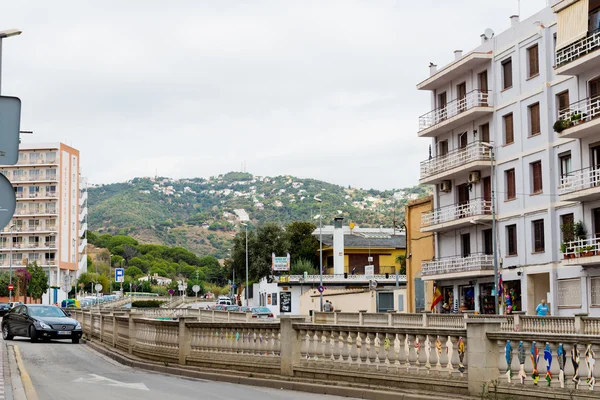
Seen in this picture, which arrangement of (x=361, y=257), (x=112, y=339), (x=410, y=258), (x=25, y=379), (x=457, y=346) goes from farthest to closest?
1. (x=361, y=257)
2. (x=410, y=258)
3. (x=112, y=339)
4. (x=25, y=379)
5. (x=457, y=346)

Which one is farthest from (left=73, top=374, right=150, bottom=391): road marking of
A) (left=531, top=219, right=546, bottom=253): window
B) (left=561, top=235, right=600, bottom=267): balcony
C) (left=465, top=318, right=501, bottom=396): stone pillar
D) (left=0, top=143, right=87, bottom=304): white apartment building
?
(left=0, top=143, right=87, bottom=304): white apartment building

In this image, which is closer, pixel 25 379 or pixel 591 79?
pixel 25 379

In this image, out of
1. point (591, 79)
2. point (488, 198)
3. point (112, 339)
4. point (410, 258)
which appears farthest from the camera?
point (410, 258)

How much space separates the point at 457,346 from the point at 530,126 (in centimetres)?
3219

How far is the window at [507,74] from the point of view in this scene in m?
45.5

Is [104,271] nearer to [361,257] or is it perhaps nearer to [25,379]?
[361,257]

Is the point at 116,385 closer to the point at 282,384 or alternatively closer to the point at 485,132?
the point at 282,384

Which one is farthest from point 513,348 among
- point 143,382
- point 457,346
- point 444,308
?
point 444,308

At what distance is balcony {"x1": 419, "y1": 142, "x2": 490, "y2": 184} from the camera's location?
47.3 meters

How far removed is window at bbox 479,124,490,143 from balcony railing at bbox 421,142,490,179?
631 millimetres

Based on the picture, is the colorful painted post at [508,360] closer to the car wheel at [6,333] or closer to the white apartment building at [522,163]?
the white apartment building at [522,163]

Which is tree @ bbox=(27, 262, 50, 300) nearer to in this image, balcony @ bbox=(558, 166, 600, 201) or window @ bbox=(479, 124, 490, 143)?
window @ bbox=(479, 124, 490, 143)

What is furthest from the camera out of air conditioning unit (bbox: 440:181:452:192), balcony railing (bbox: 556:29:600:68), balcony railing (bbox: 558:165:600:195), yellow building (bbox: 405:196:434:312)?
yellow building (bbox: 405:196:434:312)

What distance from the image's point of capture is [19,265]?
139m
